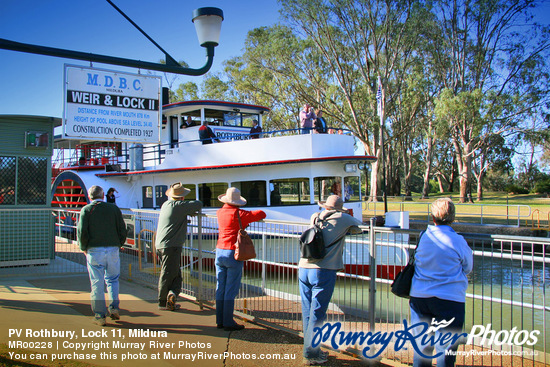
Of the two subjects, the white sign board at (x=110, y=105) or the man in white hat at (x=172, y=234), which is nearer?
the man in white hat at (x=172, y=234)

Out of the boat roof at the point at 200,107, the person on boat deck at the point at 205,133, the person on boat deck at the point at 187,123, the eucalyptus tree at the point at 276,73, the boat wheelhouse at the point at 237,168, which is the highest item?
the eucalyptus tree at the point at 276,73

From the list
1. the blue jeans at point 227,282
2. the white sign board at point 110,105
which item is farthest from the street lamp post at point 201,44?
the blue jeans at point 227,282

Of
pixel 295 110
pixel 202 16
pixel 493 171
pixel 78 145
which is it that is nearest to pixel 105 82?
pixel 202 16

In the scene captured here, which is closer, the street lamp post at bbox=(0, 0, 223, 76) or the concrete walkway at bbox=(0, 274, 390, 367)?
the concrete walkway at bbox=(0, 274, 390, 367)

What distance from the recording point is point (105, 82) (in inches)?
277

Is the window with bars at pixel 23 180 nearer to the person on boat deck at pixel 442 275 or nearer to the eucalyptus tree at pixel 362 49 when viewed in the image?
the person on boat deck at pixel 442 275

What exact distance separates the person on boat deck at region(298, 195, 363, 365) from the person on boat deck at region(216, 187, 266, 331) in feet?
3.53

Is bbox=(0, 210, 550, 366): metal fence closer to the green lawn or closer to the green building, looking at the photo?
the green building

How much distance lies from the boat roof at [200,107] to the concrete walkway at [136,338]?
946cm

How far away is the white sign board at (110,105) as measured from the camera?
Answer: 6.77 metres

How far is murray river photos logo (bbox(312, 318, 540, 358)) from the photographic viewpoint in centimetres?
360

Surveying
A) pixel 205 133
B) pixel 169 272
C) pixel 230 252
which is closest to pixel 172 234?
pixel 169 272

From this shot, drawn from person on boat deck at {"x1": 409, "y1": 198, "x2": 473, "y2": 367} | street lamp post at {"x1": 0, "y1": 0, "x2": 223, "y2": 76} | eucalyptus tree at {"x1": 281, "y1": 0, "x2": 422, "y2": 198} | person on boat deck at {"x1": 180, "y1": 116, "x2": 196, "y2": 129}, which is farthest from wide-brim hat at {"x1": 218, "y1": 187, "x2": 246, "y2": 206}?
eucalyptus tree at {"x1": 281, "y1": 0, "x2": 422, "y2": 198}

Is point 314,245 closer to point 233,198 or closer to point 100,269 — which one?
point 233,198
